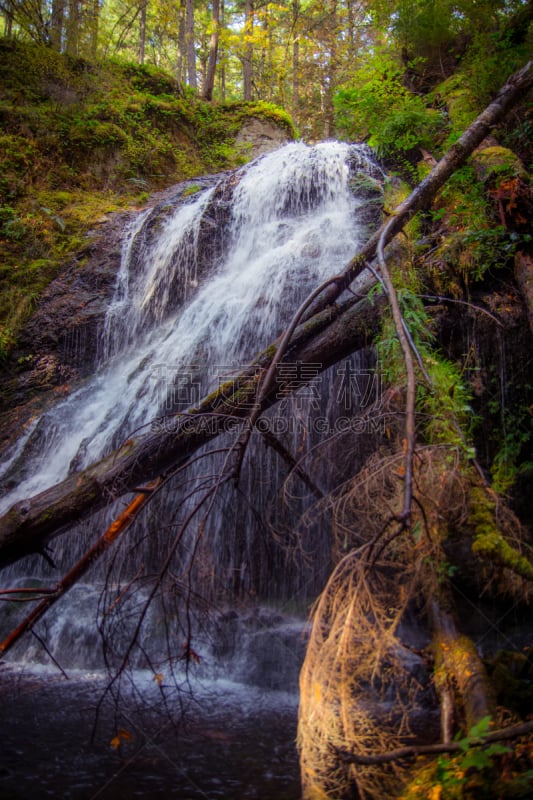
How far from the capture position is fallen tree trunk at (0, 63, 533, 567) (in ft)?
11.8

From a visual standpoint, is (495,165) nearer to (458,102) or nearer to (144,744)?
(458,102)

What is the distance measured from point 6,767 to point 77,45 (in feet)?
49.2

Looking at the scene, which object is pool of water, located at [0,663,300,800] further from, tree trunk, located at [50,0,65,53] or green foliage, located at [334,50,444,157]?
tree trunk, located at [50,0,65,53]

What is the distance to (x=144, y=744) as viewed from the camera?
317 centimetres

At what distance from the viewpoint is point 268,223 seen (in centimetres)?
864

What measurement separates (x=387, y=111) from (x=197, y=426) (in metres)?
7.03

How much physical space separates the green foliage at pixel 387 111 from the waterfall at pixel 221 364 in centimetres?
76

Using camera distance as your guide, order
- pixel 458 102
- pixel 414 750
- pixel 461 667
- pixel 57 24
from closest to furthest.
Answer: pixel 414 750 < pixel 461 667 < pixel 458 102 < pixel 57 24

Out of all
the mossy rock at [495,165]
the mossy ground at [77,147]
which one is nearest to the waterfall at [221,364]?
Answer: the mossy ground at [77,147]

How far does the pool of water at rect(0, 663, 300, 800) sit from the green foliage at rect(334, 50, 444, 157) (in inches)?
300

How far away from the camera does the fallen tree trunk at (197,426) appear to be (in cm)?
358

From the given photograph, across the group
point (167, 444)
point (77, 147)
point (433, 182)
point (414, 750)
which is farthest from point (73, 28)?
point (414, 750)

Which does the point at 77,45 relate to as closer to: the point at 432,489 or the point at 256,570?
the point at 256,570

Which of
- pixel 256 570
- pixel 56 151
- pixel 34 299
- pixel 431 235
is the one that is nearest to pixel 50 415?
pixel 34 299
